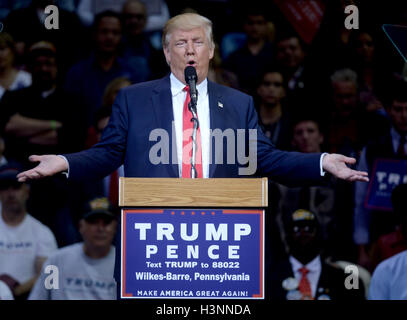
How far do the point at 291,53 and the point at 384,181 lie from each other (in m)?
1.27

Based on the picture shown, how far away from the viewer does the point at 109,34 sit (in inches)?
256

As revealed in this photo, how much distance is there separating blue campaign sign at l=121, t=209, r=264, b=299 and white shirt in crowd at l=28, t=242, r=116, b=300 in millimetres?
2452

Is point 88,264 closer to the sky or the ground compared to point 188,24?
closer to the ground

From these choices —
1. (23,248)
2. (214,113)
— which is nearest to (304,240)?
(23,248)

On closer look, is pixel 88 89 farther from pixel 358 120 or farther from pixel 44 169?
pixel 44 169

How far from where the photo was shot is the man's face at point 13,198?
20.0 ft

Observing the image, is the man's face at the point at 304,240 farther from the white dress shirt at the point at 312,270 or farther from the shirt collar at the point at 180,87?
the shirt collar at the point at 180,87

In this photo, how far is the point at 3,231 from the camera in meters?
6.02

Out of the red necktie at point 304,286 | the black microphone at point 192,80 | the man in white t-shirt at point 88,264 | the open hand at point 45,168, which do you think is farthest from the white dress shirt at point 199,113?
the red necktie at point 304,286

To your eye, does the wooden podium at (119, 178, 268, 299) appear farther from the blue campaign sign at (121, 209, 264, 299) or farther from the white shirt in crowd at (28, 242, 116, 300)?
the white shirt in crowd at (28, 242, 116, 300)

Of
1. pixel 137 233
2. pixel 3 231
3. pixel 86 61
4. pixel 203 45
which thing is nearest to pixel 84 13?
pixel 86 61

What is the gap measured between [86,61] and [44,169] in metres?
3.34

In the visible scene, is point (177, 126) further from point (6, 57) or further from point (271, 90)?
point (6, 57)

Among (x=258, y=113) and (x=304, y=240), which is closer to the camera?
(x=304, y=240)
